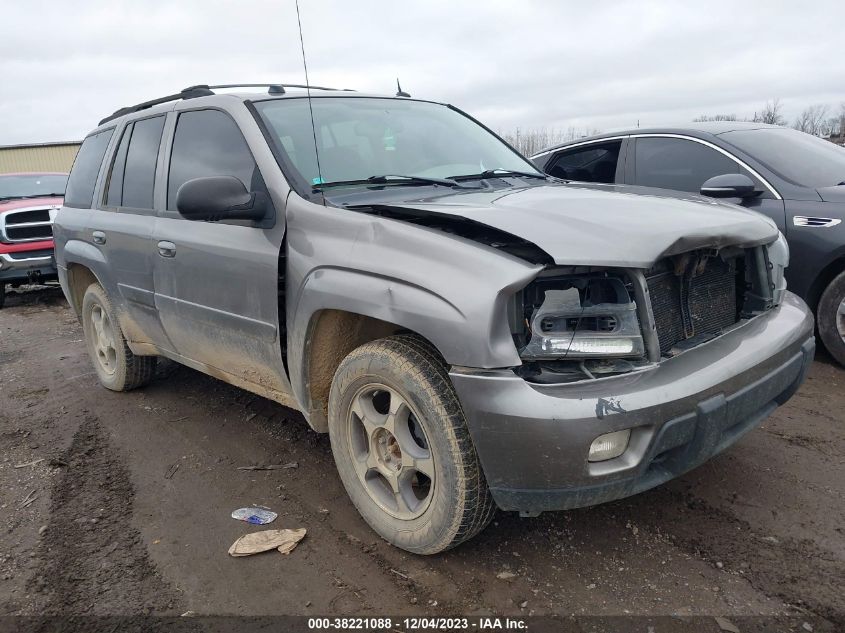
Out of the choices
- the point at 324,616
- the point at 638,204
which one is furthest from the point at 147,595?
the point at 638,204

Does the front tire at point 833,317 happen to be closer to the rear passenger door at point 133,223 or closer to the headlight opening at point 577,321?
the headlight opening at point 577,321

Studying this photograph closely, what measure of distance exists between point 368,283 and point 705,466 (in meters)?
1.96

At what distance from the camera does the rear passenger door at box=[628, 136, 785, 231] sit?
4.60 meters

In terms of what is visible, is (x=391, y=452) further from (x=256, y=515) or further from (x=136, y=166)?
(x=136, y=166)

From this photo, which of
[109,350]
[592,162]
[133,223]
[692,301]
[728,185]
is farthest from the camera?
[592,162]

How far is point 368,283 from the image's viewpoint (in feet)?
7.86

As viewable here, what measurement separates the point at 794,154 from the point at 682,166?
2.64 ft

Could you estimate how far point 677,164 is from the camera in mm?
5105

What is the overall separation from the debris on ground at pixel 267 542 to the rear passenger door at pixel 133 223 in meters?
1.63

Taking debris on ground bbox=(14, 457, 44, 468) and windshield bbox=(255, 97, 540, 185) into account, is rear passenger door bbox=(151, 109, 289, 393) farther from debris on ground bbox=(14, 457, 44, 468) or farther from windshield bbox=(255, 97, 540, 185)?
debris on ground bbox=(14, 457, 44, 468)

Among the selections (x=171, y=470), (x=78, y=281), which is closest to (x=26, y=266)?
(x=78, y=281)

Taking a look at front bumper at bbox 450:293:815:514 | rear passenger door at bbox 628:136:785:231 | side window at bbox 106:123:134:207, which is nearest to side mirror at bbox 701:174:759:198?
rear passenger door at bbox 628:136:785:231

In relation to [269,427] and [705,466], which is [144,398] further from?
[705,466]

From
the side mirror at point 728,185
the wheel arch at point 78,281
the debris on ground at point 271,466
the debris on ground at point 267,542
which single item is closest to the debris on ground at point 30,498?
the debris on ground at point 271,466
